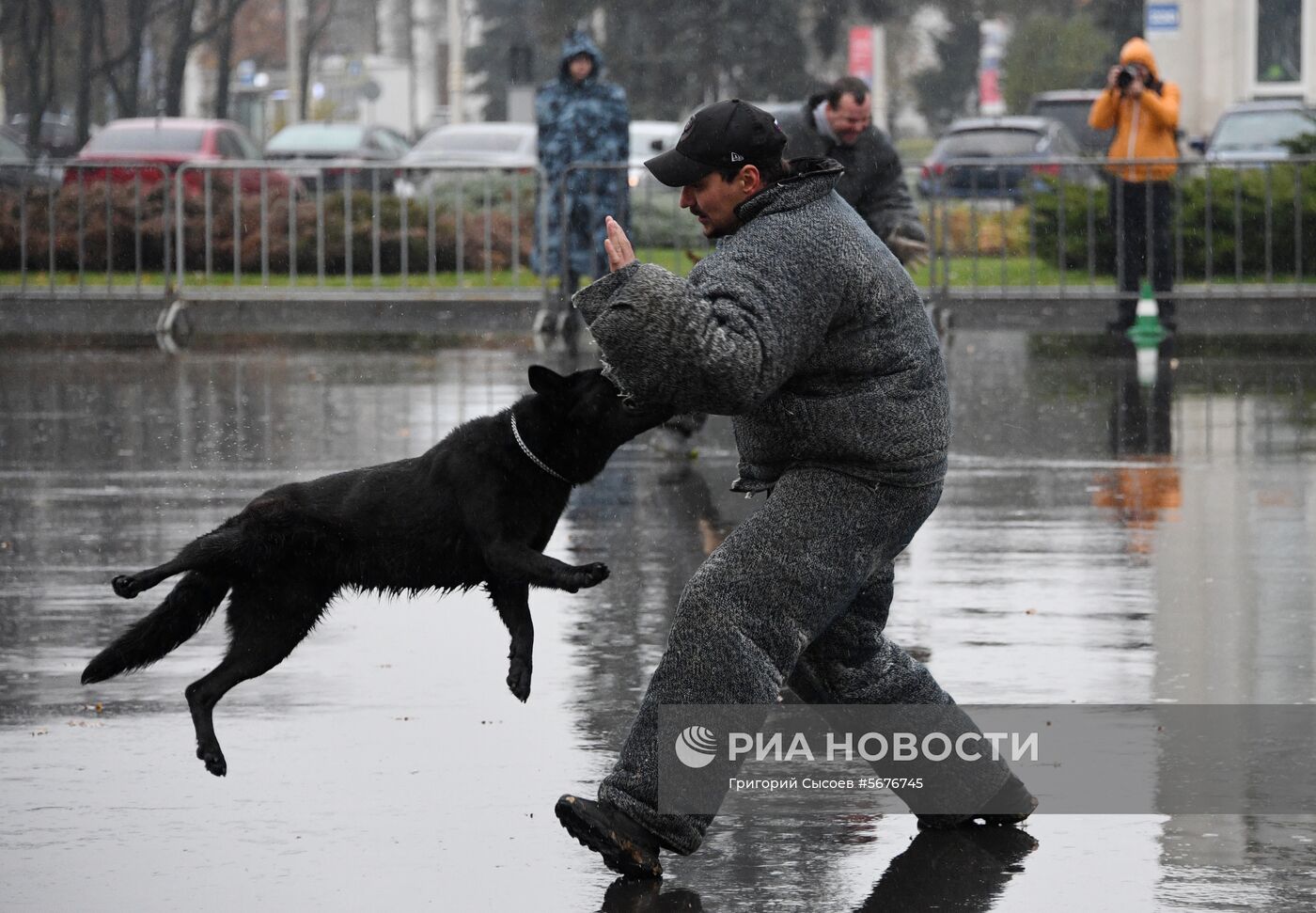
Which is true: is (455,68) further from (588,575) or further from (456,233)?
(588,575)

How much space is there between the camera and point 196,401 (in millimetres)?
12992

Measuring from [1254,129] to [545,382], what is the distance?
24184 millimetres

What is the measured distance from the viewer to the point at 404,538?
5.03 meters

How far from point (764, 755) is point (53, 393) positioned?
899 cm

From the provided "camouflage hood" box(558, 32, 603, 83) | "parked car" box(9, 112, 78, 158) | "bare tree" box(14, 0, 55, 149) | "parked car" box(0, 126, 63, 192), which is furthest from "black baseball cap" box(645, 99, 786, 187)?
"bare tree" box(14, 0, 55, 149)

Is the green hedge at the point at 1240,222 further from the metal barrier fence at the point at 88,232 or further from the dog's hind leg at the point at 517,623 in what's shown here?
the dog's hind leg at the point at 517,623

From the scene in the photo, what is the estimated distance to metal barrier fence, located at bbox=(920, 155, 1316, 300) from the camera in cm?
1623

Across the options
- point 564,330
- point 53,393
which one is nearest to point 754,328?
point 53,393

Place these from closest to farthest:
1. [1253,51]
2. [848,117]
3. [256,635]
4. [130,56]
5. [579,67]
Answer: [256,635]
[848,117]
[579,67]
[1253,51]
[130,56]

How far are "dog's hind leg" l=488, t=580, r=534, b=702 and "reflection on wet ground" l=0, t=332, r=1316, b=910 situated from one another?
35cm

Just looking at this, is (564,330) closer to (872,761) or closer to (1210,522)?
(1210,522)

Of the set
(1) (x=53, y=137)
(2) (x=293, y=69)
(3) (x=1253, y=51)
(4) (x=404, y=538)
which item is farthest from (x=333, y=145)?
(4) (x=404, y=538)

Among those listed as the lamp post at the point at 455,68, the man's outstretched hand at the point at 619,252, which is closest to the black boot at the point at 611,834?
the man's outstretched hand at the point at 619,252

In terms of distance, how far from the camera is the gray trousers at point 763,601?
14.5 ft
